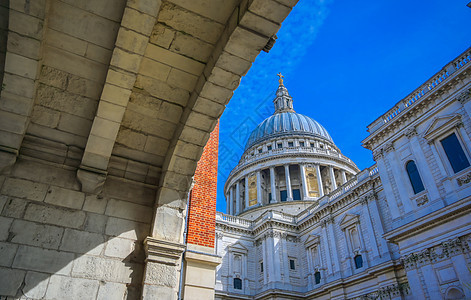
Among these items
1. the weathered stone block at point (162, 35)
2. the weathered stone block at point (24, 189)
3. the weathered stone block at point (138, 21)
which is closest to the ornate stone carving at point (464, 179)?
the weathered stone block at point (162, 35)

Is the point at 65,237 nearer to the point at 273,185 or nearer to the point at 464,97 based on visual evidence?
the point at 464,97

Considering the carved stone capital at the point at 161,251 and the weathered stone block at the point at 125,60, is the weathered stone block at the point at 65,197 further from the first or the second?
the weathered stone block at the point at 125,60

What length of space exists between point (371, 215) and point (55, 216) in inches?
1173

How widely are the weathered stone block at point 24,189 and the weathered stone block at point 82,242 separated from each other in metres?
0.88

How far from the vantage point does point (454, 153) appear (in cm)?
1988

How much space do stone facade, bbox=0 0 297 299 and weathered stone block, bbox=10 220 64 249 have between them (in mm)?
16

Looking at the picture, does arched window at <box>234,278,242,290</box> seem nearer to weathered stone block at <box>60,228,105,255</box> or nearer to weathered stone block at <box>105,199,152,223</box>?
weathered stone block at <box>105,199,152,223</box>

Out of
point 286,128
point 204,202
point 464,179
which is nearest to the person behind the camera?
point 204,202

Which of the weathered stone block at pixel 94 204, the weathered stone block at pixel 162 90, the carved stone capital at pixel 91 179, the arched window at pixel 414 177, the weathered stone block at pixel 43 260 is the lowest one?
the weathered stone block at pixel 43 260

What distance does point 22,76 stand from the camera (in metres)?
5.79

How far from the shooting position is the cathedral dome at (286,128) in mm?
66375

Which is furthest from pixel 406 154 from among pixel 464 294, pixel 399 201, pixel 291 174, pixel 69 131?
pixel 291 174

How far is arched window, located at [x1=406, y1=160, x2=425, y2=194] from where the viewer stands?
2130 cm

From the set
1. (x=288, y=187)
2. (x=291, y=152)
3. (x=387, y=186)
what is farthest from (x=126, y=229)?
(x=291, y=152)
